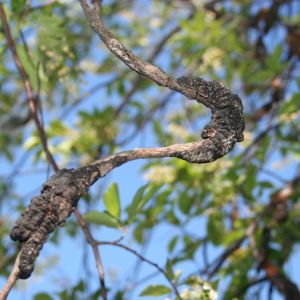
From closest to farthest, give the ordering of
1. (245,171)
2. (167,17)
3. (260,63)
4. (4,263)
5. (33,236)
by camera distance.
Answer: (33,236)
(4,263)
(245,171)
(260,63)
(167,17)

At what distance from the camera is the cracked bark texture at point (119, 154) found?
2.15 feet

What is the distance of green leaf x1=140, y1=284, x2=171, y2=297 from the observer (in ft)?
4.32

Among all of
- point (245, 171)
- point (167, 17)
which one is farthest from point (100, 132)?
point (167, 17)

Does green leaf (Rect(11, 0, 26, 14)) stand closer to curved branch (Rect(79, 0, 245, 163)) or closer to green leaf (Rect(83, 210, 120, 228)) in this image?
green leaf (Rect(83, 210, 120, 228))

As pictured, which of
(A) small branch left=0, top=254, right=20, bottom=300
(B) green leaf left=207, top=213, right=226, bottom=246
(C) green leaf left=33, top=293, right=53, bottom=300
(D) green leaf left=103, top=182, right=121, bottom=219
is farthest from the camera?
(B) green leaf left=207, top=213, right=226, bottom=246

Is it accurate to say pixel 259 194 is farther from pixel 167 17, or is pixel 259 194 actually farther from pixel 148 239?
pixel 167 17

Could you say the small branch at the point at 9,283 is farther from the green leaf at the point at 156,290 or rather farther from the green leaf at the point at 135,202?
the green leaf at the point at 156,290

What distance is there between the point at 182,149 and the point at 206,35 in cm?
178

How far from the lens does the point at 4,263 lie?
2072 millimetres

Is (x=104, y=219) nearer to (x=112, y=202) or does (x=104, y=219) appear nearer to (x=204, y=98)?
(x=112, y=202)

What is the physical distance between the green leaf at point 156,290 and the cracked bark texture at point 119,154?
24.9 inches

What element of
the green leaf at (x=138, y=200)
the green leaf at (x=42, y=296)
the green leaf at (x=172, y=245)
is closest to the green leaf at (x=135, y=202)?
the green leaf at (x=138, y=200)

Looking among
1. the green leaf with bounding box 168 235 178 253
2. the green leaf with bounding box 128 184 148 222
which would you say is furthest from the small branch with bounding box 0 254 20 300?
the green leaf with bounding box 168 235 178 253

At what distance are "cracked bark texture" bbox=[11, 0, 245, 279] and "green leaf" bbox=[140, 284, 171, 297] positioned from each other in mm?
633
